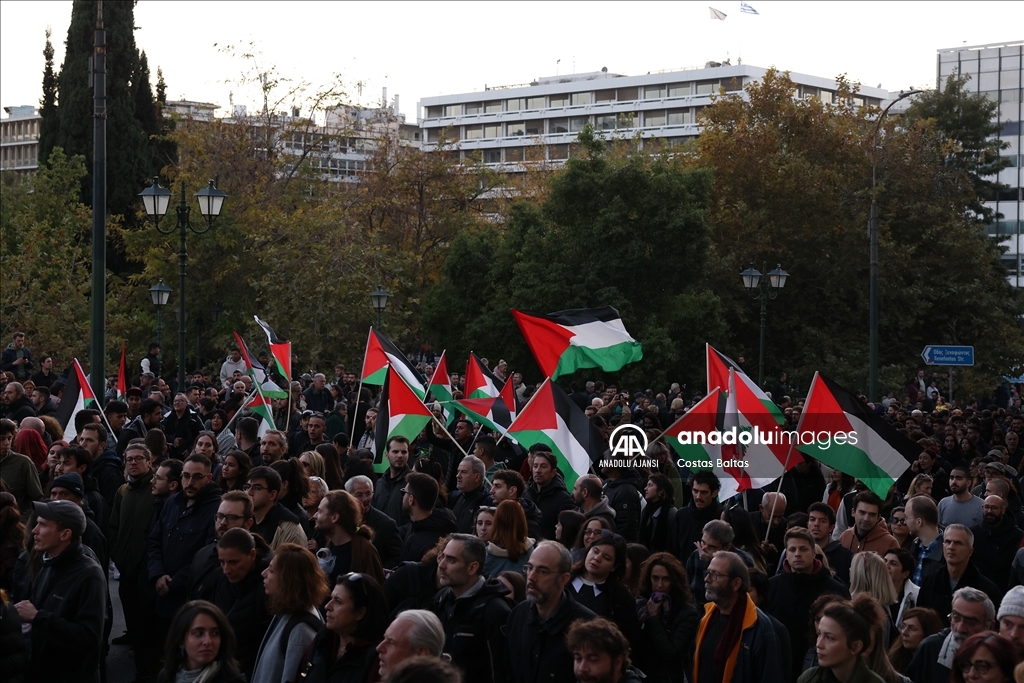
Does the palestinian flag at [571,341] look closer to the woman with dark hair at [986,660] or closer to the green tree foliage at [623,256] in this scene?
the woman with dark hair at [986,660]

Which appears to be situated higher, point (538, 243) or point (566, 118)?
point (566, 118)

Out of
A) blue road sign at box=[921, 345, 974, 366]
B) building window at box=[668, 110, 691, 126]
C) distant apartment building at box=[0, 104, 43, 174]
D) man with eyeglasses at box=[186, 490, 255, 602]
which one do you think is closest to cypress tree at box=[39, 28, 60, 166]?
blue road sign at box=[921, 345, 974, 366]

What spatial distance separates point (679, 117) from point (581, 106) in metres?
9.21

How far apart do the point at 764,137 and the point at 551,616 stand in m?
36.0

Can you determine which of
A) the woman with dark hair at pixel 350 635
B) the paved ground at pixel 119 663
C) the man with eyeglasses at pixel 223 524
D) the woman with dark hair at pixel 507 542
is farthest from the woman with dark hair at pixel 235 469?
the woman with dark hair at pixel 350 635

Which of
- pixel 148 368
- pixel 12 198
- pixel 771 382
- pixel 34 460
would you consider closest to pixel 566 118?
pixel 12 198

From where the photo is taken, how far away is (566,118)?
4724 inches

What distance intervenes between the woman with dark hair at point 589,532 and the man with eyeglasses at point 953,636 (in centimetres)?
185

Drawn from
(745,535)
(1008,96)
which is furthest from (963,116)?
(745,535)

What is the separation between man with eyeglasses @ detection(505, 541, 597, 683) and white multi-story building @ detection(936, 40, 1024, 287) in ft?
281

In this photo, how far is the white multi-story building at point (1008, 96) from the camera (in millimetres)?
86250

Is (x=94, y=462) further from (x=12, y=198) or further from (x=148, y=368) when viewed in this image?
(x=12, y=198)

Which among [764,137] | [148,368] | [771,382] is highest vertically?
[764,137]

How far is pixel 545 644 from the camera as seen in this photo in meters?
6.29
